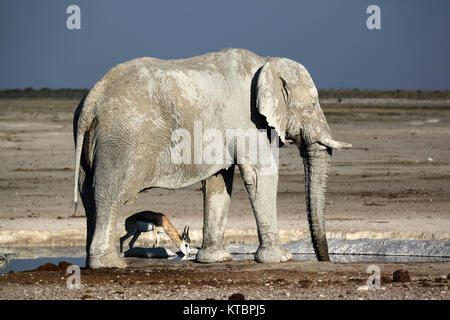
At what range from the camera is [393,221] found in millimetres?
15102

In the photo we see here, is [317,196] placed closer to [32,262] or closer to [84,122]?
[84,122]

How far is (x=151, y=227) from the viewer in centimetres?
1321

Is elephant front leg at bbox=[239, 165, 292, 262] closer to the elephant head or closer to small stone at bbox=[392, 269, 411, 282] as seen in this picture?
the elephant head

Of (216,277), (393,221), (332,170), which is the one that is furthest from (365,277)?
(332,170)

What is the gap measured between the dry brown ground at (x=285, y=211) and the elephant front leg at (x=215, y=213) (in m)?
0.31

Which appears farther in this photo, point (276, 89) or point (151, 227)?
point (151, 227)

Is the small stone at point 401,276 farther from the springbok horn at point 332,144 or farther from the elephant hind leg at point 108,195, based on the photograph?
the elephant hind leg at point 108,195

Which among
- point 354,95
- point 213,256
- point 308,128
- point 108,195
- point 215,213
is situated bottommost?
point 354,95

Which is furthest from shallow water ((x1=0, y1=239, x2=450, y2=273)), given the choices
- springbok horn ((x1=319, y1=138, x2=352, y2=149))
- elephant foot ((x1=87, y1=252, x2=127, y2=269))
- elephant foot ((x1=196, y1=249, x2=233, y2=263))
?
springbok horn ((x1=319, y1=138, x2=352, y2=149))

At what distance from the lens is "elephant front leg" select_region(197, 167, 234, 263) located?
1164 centimetres

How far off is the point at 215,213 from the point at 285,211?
4.98 m

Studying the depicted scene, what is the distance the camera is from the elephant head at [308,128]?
11.2 metres

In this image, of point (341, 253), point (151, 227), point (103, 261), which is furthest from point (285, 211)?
point (103, 261)
